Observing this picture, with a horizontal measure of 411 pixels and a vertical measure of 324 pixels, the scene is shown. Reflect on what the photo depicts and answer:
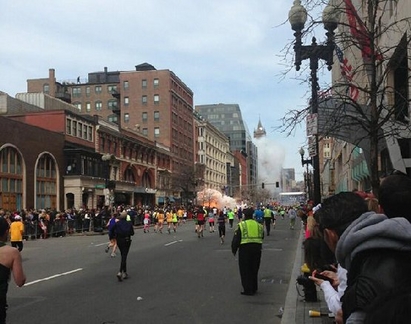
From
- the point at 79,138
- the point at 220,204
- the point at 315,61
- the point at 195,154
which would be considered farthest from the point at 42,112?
the point at 195,154

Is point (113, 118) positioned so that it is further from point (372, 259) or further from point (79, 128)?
point (372, 259)

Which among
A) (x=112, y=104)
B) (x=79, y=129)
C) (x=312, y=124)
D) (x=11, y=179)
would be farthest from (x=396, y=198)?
(x=112, y=104)

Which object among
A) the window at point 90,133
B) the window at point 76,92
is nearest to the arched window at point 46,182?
the window at point 90,133

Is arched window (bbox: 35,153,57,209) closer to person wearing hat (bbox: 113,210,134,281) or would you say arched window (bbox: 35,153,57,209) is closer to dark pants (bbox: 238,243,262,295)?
person wearing hat (bbox: 113,210,134,281)

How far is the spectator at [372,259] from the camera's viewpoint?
7.40 feet

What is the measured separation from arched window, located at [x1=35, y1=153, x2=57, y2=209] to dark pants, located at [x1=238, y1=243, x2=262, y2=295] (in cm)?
3923

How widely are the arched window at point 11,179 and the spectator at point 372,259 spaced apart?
4220 cm

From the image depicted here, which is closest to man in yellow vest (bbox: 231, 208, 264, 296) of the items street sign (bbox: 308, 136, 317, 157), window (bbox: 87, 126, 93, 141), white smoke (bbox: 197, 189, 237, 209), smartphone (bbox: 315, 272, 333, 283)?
street sign (bbox: 308, 136, 317, 157)

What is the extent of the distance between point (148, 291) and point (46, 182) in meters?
39.9

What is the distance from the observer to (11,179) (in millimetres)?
42812

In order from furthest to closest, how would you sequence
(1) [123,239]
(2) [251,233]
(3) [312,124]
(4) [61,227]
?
(4) [61,227]
(1) [123,239]
(3) [312,124]
(2) [251,233]

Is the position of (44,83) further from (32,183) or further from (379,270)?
(379,270)

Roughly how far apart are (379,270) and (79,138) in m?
54.9

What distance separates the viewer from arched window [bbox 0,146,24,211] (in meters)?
41.7
